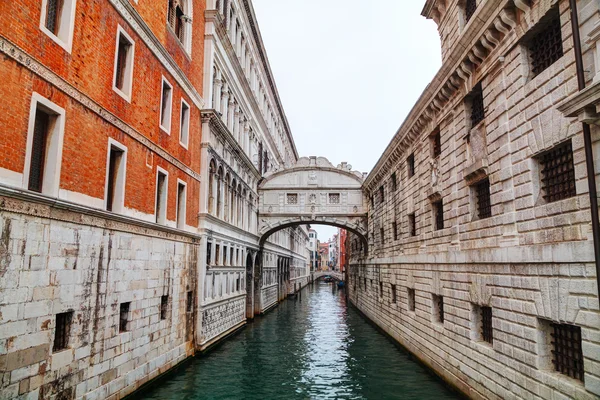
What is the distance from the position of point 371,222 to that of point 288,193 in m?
6.04

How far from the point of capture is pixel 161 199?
1399cm

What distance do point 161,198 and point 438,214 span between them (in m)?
9.00

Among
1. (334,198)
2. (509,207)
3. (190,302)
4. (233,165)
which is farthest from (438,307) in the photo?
(334,198)

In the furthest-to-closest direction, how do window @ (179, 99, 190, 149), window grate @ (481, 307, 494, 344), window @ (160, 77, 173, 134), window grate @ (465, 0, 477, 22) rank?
window @ (179, 99, 190, 149) → window @ (160, 77, 173, 134) → window grate @ (465, 0, 477, 22) → window grate @ (481, 307, 494, 344)

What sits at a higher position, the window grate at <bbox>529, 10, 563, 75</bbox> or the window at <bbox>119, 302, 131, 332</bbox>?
the window grate at <bbox>529, 10, 563, 75</bbox>

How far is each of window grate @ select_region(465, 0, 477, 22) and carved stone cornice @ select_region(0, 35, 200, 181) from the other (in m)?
9.78

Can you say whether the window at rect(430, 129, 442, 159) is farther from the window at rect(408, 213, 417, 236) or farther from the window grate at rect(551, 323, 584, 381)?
the window grate at rect(551, 323, 584, 381)

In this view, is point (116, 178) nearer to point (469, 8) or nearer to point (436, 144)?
point (436, 144)

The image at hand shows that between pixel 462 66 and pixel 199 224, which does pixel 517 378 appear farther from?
pixel 199 224

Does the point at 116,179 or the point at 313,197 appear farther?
the point at 313,197

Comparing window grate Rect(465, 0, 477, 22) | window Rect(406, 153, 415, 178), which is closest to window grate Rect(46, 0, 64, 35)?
window grate Rect(465, 0, 477, 22)

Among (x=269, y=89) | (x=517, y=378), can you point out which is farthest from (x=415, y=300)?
(x=269, y=89)

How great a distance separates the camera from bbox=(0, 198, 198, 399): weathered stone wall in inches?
288

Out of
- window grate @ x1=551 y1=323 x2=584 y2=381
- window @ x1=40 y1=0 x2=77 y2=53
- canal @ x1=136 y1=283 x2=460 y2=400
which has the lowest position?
canal @ x1=136 y1=283 x2=460 y2=400
